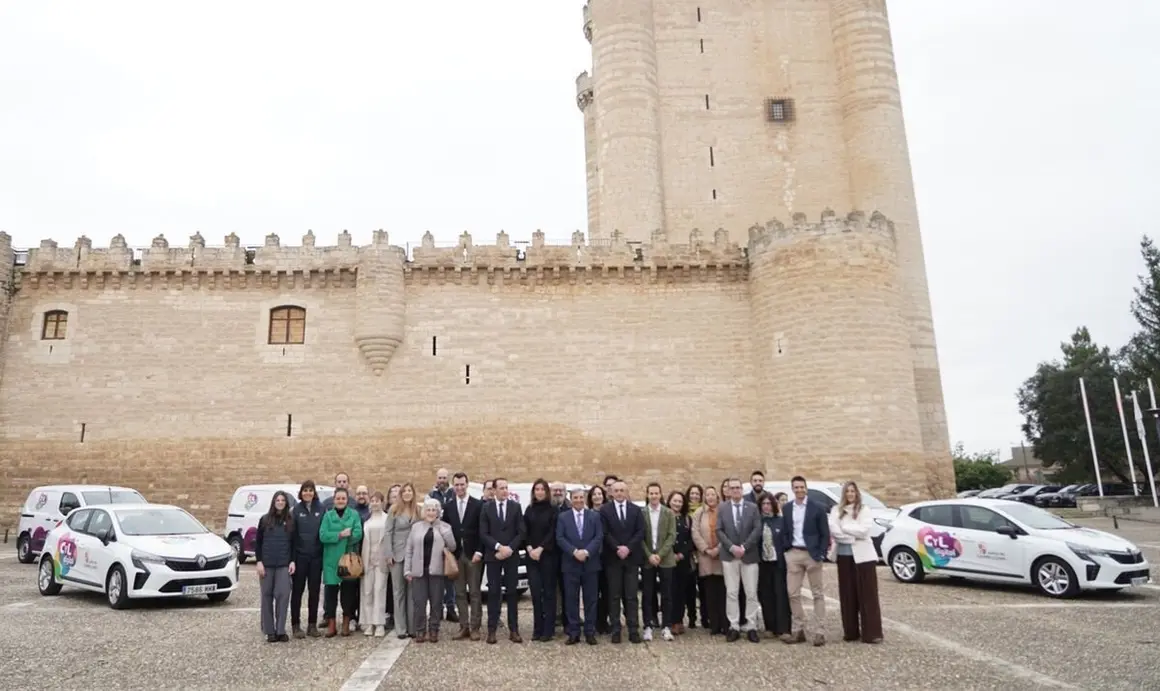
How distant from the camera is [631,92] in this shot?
24.6 meters

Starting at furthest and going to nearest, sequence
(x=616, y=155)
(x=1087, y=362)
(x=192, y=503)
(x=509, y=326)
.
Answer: (x=1087, y=362) < (x=616, y=155) < (x=509, y=326) < (x=192, y=503)

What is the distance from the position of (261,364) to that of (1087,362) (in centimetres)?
4336

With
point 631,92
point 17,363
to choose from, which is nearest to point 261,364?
point 17,363

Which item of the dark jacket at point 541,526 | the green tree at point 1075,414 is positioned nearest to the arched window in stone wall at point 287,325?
the dark jacket at point 541,526

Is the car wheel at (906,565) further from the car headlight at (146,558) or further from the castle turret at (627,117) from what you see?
the castle turret at (627,117)

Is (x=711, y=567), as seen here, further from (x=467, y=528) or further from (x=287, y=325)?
(x=287, y=325)

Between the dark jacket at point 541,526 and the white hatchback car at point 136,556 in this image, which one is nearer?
the dark jacket at point 541,526

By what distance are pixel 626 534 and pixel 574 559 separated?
23.0 inches

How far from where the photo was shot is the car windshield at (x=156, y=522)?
955cm

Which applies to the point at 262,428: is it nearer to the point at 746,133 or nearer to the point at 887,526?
the point at 887,526

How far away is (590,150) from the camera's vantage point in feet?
95.8

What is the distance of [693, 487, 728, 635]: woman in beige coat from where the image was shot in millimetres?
7609

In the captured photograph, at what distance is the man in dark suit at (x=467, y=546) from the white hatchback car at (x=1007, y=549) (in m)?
6.90

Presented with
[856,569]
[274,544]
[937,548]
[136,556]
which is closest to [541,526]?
[274,544]
